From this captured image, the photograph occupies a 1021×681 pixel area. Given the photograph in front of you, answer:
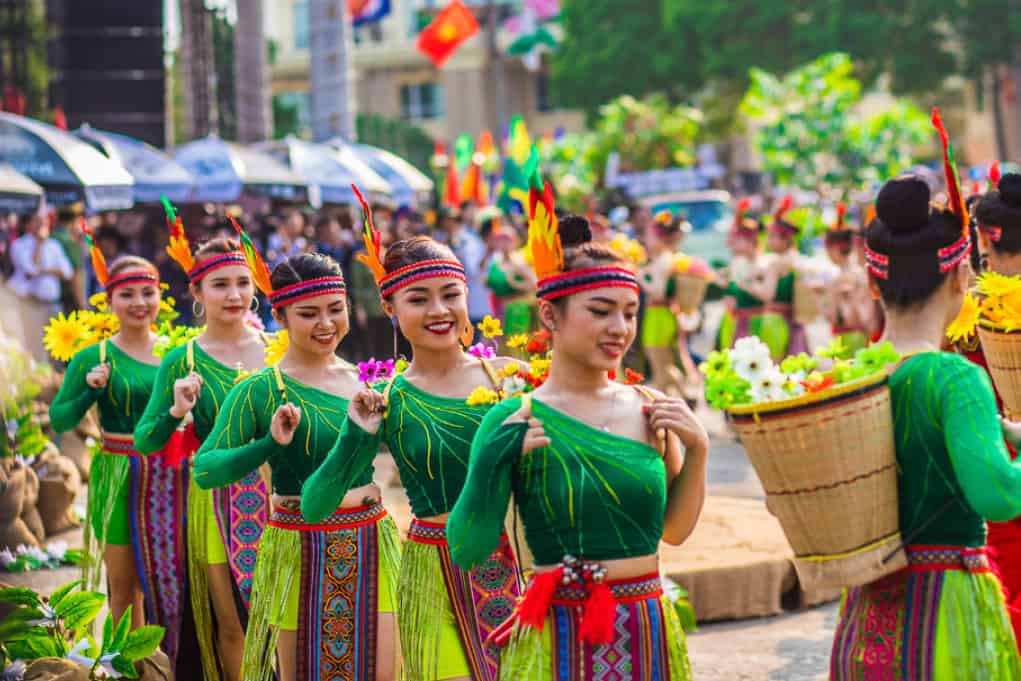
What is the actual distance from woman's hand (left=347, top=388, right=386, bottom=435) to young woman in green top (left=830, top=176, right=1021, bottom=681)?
1.59 metres

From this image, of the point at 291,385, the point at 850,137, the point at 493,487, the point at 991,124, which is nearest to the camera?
the point at 493,487

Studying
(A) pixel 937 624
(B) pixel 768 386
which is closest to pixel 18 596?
(B) pixel 768 386

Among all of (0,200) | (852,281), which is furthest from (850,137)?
(0,200)

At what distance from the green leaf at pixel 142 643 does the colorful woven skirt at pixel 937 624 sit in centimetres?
309

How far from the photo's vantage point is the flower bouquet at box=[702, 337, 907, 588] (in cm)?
396

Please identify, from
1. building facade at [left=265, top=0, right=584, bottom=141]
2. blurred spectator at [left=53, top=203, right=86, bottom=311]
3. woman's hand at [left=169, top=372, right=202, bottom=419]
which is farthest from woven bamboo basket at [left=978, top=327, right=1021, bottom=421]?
building facade at [left=265, top=0, right=584, bottom=141]

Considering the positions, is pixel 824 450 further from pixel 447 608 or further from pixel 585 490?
pixel 447 608

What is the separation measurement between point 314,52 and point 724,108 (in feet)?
93.1

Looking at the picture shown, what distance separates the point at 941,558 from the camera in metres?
4.22

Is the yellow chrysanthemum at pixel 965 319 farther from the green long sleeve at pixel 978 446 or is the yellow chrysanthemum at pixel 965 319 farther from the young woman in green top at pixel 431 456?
the young woman in green top at pixel 431 456

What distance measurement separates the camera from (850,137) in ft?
75.4

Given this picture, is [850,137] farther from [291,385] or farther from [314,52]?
[291,385]

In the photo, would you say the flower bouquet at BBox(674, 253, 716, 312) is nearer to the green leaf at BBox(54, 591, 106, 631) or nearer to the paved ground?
the paved ground

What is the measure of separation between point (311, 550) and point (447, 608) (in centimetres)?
82
